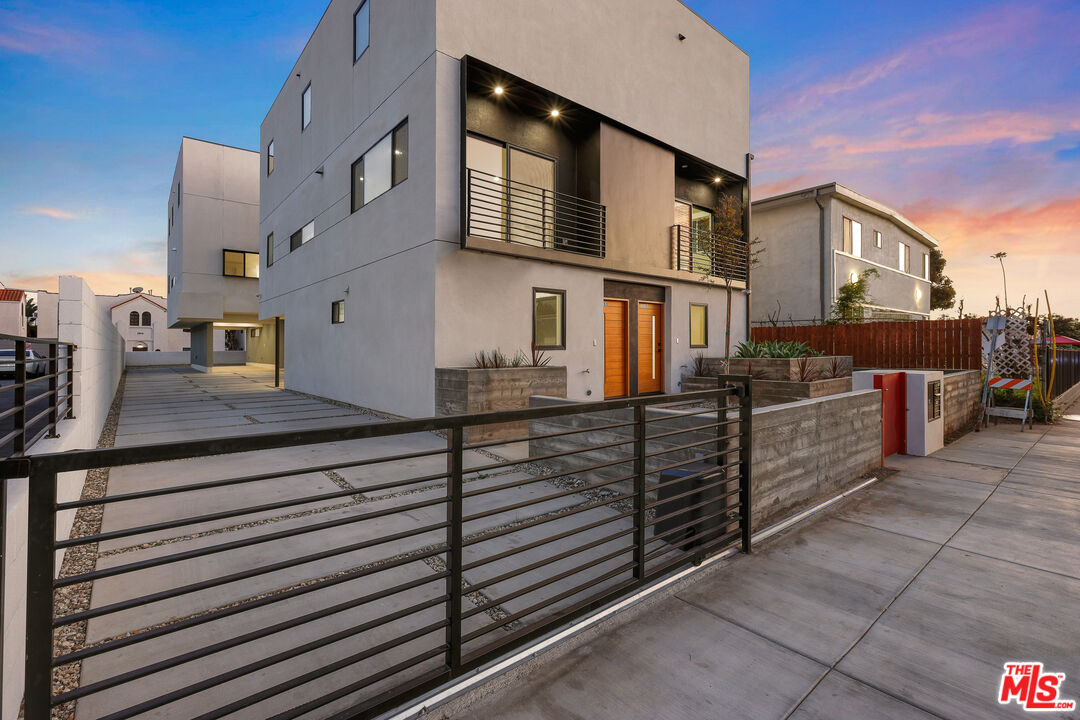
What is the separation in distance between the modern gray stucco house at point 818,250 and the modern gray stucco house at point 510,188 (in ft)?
16.6

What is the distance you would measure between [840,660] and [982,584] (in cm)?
164

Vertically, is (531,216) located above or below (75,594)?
above

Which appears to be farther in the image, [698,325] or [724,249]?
[698,325]

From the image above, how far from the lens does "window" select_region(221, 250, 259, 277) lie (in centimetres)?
2302

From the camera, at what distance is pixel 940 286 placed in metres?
30.2

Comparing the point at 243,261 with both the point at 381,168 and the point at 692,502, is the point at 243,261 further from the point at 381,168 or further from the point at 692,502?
the point at 692,502

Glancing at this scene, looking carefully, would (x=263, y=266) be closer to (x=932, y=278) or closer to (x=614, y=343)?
(x=614, y=343)

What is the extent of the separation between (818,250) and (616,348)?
1117 cm

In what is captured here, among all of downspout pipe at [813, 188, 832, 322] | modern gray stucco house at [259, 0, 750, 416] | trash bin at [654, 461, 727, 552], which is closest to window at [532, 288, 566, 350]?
modern gray stucco house at [259, 0, 750, 416]

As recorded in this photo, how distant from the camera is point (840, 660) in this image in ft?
7.54

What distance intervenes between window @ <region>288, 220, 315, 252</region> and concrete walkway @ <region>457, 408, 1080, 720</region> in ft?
46.2

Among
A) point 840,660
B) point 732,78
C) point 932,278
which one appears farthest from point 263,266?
point 932,278

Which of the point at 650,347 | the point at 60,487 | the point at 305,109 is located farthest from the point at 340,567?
the point at 305,109

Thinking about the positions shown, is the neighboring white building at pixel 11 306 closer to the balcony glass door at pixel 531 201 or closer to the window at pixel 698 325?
the balcony glass door at pixel 531 201
